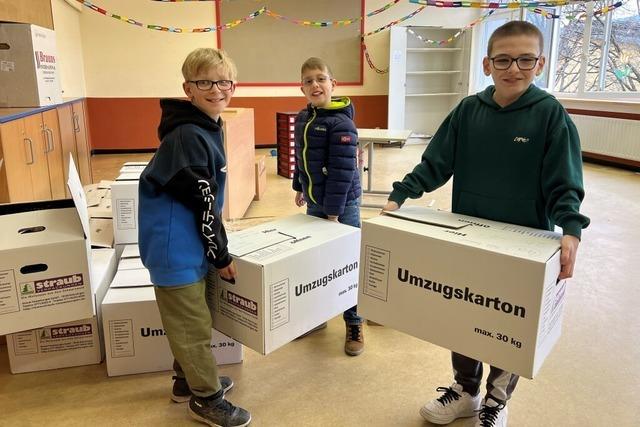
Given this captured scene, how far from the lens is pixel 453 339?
1.31m

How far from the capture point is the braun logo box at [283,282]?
1.49 m

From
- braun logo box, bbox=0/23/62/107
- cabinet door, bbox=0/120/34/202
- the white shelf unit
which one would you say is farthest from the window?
cabinet door, bbox=0/120/34/202

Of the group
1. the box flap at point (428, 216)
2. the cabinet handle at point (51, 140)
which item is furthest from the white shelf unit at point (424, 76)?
the box flap at point (428, 216)

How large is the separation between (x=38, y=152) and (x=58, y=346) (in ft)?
5.16

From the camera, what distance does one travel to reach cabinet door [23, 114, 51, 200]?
2.89 meters

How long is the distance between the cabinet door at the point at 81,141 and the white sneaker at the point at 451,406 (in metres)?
3.87

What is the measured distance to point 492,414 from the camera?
1525 millimetres

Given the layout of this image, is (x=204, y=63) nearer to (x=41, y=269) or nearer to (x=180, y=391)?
(x=41, y=269)

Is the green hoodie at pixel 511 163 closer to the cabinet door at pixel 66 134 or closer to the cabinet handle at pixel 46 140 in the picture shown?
the cabinet handle at pixel 46 140

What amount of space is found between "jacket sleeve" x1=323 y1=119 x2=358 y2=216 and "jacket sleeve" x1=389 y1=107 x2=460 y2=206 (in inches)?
15.4

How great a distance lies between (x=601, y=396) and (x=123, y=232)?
7.09ft

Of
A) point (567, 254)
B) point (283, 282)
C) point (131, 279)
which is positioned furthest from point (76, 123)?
point (567, 254)

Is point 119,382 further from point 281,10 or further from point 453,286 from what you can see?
point 281,10

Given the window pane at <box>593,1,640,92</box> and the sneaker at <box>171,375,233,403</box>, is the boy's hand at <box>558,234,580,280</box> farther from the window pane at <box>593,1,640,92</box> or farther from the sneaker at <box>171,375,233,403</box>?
the window pane at <box>593,1,640,92</box>
